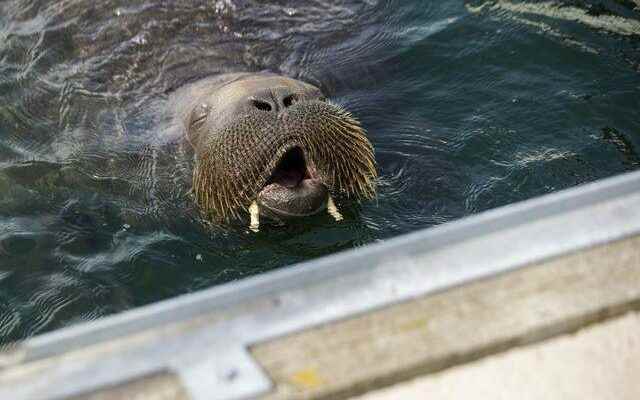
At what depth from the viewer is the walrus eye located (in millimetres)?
5934

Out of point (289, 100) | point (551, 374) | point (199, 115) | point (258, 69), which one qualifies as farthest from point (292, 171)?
point (551, 374)

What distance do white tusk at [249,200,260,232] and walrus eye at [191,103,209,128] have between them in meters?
0.82

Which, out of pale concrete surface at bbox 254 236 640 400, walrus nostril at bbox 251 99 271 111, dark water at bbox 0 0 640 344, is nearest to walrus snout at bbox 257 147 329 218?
dark water at bbox 0 0 640 344

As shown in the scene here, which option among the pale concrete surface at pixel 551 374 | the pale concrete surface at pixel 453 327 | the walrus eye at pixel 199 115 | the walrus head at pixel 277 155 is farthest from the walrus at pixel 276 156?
the pale concrete surface at pixel 551 374

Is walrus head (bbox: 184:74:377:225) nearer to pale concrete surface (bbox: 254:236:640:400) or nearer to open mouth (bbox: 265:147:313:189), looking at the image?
open mouth (bbox: 265:147:313:189)

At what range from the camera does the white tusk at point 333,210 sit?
557 centimetres

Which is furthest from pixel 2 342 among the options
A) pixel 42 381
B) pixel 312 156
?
pixel 42 381

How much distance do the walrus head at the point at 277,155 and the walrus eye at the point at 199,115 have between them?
151 mm

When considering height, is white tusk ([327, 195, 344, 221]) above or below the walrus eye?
below

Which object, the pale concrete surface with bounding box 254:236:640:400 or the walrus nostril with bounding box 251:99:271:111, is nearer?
the pale concrete surface with bounding box 254:236:640:400

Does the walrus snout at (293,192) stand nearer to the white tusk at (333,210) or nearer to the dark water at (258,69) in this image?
the white tusk at (333,210)

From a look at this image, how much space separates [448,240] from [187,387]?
798 millimetres

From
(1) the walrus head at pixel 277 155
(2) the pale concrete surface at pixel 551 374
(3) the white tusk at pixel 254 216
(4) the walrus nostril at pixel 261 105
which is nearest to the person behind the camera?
(2) the pale concrete surface at pixel 551 374

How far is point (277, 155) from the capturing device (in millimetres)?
5215
